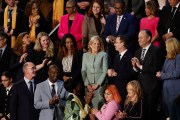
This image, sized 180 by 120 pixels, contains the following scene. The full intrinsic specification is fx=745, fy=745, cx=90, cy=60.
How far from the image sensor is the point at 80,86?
51.9ft

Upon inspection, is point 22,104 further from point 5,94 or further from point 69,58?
point 69,58

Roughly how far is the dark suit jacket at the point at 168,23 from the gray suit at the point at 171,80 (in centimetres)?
128

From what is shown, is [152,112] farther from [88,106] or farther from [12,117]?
[12,117]

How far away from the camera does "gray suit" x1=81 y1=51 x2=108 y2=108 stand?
15.6m

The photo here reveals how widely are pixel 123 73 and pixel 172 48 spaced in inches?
50.7

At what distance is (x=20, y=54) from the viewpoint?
1702cm

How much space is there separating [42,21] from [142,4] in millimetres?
2557

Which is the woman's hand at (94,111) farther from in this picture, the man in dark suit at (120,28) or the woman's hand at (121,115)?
the man in dark suit at (120,28)

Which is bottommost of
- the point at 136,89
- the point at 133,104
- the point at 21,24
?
the point at 133,104

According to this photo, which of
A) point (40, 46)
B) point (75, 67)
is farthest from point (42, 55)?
point (75, 67)

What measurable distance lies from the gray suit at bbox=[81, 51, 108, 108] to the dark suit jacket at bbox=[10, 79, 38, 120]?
50.3 inches

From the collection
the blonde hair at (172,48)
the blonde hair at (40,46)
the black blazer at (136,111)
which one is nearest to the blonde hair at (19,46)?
the blonde hair at (40,46)

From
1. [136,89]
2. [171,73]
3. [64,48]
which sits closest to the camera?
[136,89]

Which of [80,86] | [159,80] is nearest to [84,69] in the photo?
[80,86]
